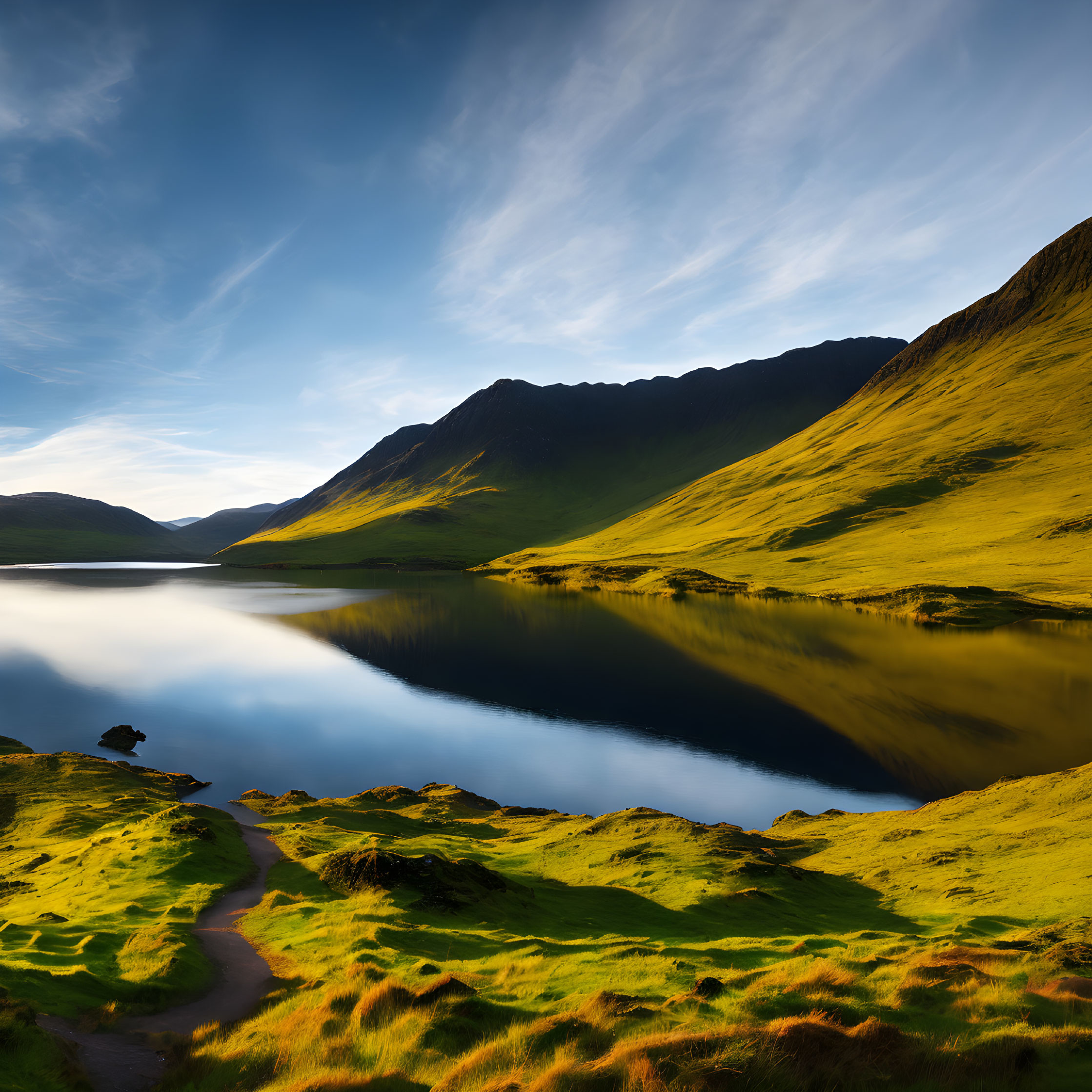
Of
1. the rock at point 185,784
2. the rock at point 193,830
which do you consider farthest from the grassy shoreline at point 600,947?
the rock at point 185,784

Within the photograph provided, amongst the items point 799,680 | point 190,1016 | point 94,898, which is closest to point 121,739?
point 94,898

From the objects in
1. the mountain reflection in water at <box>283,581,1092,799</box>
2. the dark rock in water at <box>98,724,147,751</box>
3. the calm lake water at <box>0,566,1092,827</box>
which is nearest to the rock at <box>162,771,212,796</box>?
the calm lake water at <box>0,566,1092,827</box>

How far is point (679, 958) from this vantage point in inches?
512

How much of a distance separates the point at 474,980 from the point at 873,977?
7.23m

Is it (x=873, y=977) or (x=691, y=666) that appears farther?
(x=691, y=666)

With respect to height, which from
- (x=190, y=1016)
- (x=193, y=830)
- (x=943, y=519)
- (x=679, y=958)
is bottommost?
(x=193, y=830)

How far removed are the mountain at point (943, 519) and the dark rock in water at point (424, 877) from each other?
265 ft

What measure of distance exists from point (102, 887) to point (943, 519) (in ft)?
498

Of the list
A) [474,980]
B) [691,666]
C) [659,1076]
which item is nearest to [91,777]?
[474,980]

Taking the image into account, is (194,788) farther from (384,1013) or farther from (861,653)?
(861,653)

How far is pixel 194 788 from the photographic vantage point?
3719 cm

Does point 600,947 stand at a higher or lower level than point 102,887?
lower

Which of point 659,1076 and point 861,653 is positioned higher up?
point 659,1076

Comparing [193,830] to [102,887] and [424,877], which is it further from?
[424,877]
